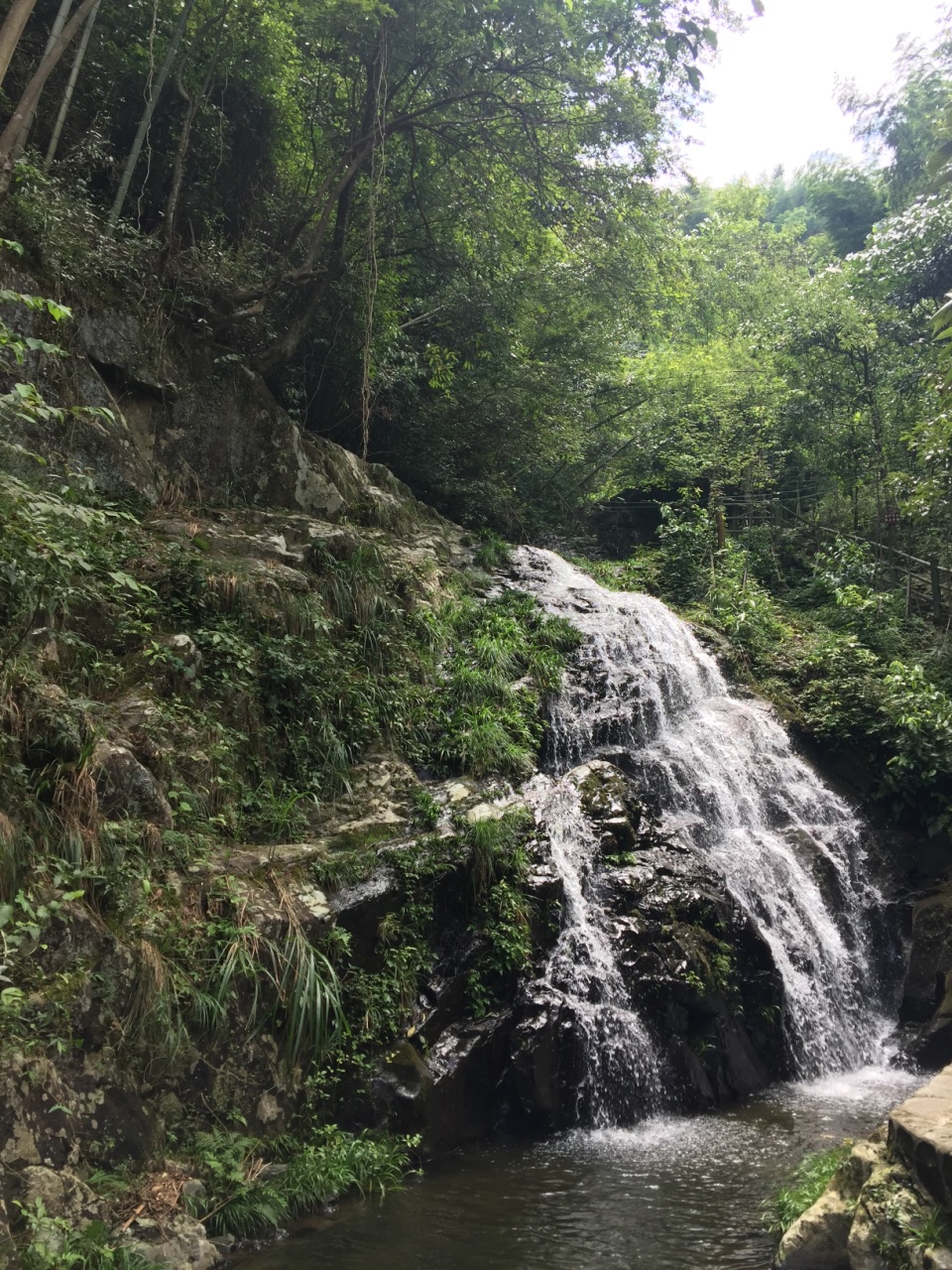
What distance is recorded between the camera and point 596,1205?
482 centimetres

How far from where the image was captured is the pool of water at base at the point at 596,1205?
13.8ft

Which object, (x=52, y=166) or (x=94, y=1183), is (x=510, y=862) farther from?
(x=52, y=166)

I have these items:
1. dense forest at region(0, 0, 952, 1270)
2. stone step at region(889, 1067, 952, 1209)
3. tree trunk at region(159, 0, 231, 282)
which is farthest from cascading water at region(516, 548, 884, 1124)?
tree trunk at region(159, 0, 231, 282)

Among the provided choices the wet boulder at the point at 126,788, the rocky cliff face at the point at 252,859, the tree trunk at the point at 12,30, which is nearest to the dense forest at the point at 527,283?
the tree trunk at the point at 12,30

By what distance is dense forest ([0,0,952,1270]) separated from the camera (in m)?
→ 4.96

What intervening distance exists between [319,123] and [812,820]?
471 inches

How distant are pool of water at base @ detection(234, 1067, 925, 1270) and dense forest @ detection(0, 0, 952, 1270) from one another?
0.37 meters

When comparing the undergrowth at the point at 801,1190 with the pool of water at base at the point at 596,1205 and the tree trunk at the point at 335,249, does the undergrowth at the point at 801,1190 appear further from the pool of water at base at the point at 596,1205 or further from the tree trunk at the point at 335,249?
the tree trunk at the point at 335,249

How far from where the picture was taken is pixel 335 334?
12.5m

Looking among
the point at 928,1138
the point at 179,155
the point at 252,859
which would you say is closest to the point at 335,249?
the point at 179,155

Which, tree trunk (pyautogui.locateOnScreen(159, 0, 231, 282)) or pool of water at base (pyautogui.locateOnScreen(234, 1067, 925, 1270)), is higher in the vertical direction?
tree trunk (pyautogui.locateOnScreen(159, 0, 231, 282))

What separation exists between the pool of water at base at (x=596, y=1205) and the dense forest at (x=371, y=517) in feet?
1.22

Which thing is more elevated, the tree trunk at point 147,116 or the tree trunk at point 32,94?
the tree trunk at point 147,116

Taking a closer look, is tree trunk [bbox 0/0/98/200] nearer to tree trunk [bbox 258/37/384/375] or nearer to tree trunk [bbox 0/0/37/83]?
tree trunk [bbox 0/0/37/83]
